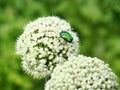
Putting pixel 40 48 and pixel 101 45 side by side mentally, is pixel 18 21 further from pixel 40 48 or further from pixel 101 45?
pixel 40 48

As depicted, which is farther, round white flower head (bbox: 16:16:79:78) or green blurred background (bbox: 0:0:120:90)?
green blurred background (bbox: 0:0:120:90)

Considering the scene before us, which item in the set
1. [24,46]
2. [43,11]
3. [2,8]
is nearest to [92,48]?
[43,11]

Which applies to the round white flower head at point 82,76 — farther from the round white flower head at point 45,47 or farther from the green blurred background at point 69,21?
the green blurred background at point 69,21

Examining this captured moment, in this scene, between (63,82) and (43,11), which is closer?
(63,82)

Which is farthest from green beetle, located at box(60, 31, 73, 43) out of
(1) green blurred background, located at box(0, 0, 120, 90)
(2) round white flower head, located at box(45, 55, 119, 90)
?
(1) green blurred background, located at box(0, 0, 120, 90)

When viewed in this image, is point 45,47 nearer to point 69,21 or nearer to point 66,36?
point 66,36

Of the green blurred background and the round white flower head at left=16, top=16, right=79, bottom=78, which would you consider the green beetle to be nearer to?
the round white flower head at left=16, top=16, right=79, bottom=78
